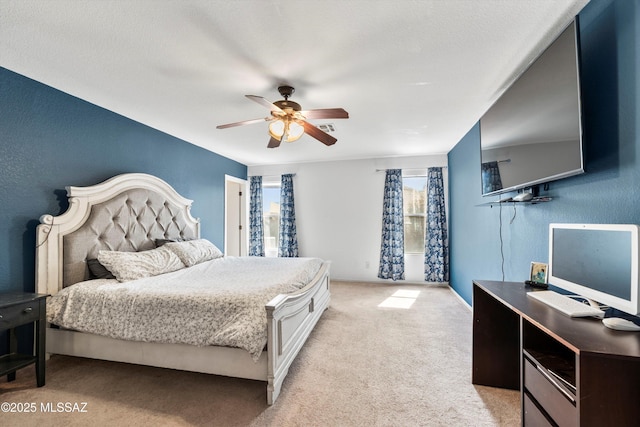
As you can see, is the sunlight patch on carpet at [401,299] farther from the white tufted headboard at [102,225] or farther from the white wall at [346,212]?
the white tufted headboard at [102,225]

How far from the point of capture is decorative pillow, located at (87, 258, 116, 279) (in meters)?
2.54

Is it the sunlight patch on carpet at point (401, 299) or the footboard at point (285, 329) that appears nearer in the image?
the footboard at point (285, 329)

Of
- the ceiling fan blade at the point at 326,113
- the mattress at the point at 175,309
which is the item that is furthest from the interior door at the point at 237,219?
the ceiling fan blade at the point at 326,113

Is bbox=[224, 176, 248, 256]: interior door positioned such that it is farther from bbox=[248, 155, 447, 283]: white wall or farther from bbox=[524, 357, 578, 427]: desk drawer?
bbox=[524, 357, 578, 427]: desk drawer

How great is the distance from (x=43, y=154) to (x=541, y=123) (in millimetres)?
3894

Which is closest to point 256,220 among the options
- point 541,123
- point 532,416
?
point 541,123

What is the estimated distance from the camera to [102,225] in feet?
8.90

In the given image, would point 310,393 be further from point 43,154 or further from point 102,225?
point 43,154

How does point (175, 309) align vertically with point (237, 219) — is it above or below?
below

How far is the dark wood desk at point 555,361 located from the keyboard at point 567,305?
27 mm

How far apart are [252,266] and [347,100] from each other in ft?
6.93

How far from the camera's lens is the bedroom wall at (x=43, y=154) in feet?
7.08

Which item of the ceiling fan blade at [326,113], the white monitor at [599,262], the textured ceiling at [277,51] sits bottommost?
the white monitor at [599,262]

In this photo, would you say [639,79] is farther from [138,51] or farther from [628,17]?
[138,51]
